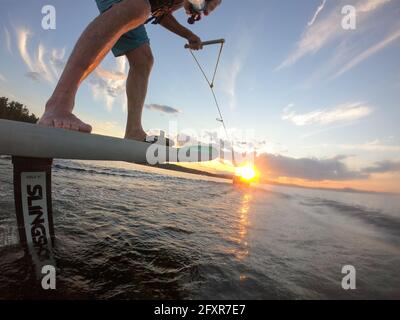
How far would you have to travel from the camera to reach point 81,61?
191 cm

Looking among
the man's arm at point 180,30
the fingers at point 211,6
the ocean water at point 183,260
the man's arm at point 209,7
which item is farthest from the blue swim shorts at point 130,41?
the ocean water at point 183,260

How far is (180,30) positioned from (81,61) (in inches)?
83.5

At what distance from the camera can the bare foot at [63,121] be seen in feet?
5.91

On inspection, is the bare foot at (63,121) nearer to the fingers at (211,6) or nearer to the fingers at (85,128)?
the fingers at (85,128)

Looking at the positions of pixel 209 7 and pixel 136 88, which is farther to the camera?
pixel 136 88

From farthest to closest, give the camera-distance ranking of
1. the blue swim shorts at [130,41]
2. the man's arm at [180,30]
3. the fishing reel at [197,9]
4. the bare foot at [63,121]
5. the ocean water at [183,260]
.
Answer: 1. the man's arm at [180,30]
2. the blue swim shorts at [130,41]
3. the fishing reel at [197,9]
4. the bare foot at [63,121]
5. the ocean water at [183,260]

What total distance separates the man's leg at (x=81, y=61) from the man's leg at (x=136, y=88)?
1065 millimetres

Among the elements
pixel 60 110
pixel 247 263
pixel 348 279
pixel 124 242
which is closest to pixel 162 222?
pixel 124 242

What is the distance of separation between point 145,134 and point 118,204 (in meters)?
1.22

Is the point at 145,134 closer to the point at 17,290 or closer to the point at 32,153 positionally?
the point at 32,153

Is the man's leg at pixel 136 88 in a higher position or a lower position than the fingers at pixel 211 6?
lower

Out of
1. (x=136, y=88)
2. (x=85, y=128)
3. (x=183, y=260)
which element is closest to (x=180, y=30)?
(x=136, y=88)

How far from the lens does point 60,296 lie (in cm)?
133

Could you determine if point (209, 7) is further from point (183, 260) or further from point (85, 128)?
point (183, 260)
